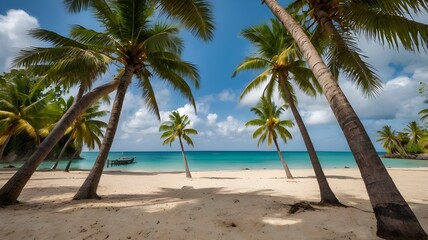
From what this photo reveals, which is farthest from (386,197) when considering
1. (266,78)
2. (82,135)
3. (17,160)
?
(17,160)

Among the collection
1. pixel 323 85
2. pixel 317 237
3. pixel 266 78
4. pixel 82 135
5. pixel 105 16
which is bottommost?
A: pixel 317 237

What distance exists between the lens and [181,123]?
842 inches

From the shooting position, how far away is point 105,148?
25.5 ft

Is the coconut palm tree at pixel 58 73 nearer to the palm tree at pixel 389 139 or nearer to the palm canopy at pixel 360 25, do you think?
the palm canopy at pixel 360 25

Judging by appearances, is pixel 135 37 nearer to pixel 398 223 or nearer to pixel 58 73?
pixel 58 73

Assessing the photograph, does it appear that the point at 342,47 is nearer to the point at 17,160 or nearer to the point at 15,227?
the point at 15,227

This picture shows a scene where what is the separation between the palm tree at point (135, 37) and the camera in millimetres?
7410

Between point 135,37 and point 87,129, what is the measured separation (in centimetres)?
1642

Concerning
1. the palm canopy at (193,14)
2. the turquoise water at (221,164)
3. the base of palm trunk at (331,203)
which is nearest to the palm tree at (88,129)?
the turquoise water at (221,164)

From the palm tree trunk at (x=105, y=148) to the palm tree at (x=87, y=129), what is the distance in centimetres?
1478

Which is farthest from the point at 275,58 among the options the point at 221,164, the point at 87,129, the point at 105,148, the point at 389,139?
the point at 389,139

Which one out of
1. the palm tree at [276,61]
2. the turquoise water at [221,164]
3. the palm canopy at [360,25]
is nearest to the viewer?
the palm canopy at [360,25]

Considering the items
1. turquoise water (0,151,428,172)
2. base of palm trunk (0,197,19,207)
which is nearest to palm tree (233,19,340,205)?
base of palm trunk (0,197,19,207)

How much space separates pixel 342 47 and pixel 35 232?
28.2 ft
